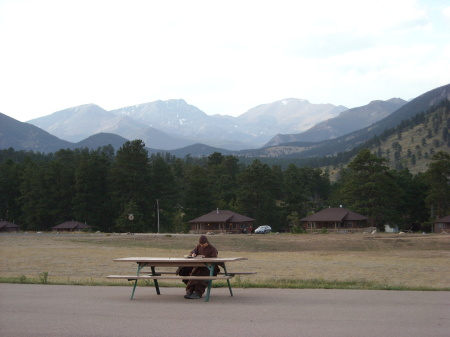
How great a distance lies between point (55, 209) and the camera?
9531cm

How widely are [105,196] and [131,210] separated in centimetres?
1081

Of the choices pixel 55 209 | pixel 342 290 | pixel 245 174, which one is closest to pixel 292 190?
pixel 245 174

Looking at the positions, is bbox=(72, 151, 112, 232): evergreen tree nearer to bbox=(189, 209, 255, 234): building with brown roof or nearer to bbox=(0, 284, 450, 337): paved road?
bbox=(189, 209, 255, 234): building with brown roof

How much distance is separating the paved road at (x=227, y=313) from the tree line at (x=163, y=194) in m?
73.1

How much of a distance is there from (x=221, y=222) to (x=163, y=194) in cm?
1307

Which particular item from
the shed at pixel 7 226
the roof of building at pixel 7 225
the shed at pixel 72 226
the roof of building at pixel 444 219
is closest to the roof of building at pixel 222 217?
the shed at pixel 72 226

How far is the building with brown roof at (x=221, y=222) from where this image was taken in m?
89.6

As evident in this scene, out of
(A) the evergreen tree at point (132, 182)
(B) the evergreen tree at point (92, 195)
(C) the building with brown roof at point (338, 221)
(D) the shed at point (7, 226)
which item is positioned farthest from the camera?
(D) the shed at point (7, 226)

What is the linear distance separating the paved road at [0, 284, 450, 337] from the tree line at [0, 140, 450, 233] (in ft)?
240

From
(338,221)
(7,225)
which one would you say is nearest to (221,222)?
(338,221)

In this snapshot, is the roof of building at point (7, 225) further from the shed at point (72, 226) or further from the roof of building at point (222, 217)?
the roof of building at point (222, 217)

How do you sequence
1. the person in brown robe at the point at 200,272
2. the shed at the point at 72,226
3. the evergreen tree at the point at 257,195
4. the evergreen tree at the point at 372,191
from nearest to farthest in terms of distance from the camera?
1. the person in brown robe at the point at 200,272
2. the evergreen tree at the point at 372,191
3. the shed at the point at 72,226
4. the evergreen tree at the point at 257,195

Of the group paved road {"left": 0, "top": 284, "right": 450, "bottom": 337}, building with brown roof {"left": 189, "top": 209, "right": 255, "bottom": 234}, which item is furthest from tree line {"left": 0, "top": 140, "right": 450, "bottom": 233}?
paved road {"left": 0, "top": 284, "right": 450, "bottom": 337}

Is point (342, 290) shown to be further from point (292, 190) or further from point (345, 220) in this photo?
point (292, 190)
